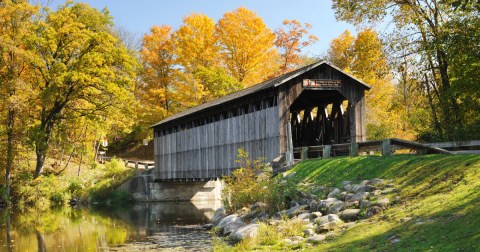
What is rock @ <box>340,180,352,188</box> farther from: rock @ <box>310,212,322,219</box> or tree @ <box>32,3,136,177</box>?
tree @ <box>32,3,136,177</box>

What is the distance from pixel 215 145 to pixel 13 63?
13056mm

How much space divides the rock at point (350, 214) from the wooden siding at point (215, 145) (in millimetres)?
9166

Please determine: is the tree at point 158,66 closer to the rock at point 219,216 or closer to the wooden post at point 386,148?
the rock at point 219,216

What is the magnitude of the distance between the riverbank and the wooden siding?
18.6 feet

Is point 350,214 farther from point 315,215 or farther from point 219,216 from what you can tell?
point 219,216

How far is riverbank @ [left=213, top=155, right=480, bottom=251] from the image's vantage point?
8469 millimetres

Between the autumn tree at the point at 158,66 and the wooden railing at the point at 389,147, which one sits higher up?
the autumn tree at the point at 158,66

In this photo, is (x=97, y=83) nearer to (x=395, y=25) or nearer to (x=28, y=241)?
(x=28, y=241)

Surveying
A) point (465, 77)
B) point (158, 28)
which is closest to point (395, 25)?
point (465, 77)

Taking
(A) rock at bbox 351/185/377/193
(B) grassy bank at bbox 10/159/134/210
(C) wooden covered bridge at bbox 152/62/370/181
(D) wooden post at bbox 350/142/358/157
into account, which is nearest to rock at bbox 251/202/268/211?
(A) rock at bbox 351/185/377/193

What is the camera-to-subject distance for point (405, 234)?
8.77 metres

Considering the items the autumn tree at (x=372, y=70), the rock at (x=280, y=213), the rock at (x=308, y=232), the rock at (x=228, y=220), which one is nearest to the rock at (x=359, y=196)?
the rock at (x=308, y=232)

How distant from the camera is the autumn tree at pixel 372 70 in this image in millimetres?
23241

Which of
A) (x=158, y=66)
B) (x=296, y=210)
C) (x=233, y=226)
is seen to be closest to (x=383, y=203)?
(x=296, y=210)
